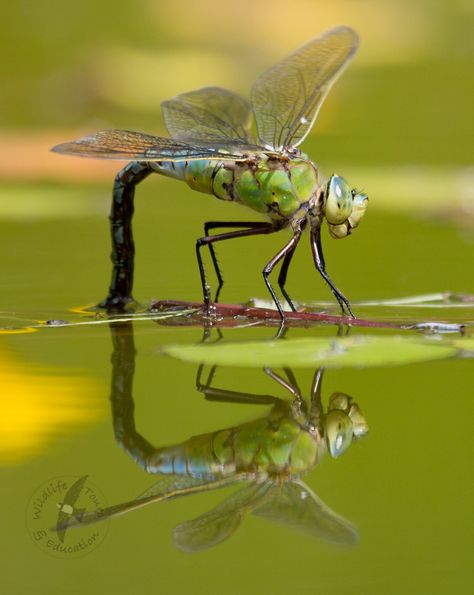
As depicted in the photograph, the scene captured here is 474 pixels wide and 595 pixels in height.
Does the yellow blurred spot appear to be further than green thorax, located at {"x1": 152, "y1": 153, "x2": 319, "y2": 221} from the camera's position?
No

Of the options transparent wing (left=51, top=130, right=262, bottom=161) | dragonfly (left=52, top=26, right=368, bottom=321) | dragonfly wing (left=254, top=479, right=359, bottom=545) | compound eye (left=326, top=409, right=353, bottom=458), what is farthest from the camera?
dragonfly (left=52, top=26, right=368, bottom=321)

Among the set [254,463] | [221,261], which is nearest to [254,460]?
[254,463]

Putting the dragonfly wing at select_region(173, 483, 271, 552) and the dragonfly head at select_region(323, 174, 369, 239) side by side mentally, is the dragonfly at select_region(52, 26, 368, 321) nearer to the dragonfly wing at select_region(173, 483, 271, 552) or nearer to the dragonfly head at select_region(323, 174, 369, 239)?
→ the dragonfly head at select_region(323, 174, 369, 239)

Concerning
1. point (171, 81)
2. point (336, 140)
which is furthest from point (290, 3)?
point (336, 140)

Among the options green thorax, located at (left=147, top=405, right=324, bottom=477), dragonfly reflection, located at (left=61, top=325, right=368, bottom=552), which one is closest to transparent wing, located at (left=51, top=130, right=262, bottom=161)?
dragonfly reflection, located at (left=61, top=325, right=368, bottom=552)

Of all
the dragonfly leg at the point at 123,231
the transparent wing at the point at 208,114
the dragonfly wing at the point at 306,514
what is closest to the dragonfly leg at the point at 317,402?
the dragonfly wing at the point at 306,514

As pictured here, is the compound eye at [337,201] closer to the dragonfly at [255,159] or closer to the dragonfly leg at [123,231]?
the dragonfly at [255,159]

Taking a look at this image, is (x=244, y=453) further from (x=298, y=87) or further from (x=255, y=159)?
(x=298, y=87)
